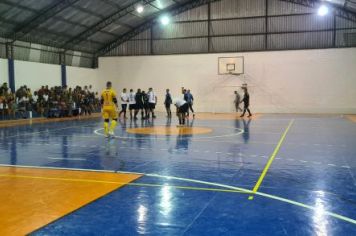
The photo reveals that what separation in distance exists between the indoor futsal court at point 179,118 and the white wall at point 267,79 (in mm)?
94

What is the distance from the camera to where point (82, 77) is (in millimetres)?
34656

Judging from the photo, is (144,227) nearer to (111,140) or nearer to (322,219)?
(322,219)

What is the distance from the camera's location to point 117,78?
121ft

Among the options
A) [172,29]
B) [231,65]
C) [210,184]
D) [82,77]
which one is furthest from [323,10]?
[210,184]

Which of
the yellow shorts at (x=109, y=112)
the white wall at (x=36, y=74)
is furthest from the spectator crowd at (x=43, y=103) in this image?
A: the yellow shorts at (x=109, y=112)

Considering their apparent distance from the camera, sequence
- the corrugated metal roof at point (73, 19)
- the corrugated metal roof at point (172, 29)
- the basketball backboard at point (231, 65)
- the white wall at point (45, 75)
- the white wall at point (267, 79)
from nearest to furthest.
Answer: the corrugated metal roof at point (73, 19)
the white wall at point (45, 75)
the corrugated metal roof at point (172, 29)
the white wall at point (267, 79)
the basketball backboard at point (231, 65)

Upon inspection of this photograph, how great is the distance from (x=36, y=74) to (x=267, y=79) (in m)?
18.5

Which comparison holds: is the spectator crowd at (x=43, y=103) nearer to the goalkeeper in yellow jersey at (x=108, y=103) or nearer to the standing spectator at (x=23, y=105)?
the standing spectator at (x=23, y=105)

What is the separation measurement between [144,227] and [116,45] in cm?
3307

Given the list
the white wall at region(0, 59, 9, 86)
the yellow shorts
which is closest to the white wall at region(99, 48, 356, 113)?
the white wall at region(0, 59, 9, 86)

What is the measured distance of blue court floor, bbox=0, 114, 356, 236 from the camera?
4.98 m

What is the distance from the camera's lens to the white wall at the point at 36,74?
87.7 feet

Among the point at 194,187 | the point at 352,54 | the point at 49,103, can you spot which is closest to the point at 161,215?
the point at 194,187

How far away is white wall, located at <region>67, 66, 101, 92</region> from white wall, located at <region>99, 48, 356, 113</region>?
2278 millimetres
